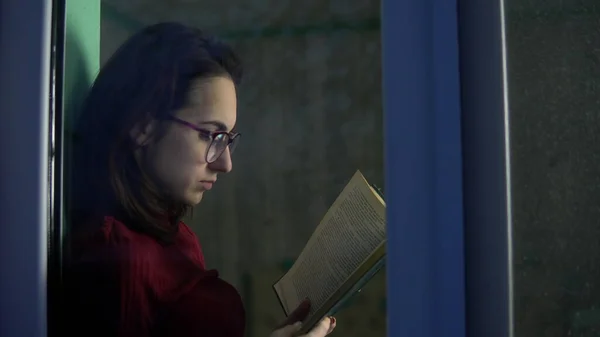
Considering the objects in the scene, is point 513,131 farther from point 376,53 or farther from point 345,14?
point 345,14

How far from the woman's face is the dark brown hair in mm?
14

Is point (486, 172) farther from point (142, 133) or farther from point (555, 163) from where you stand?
point (142, 133)

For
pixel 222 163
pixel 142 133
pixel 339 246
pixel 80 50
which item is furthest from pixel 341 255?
pixel 80 50

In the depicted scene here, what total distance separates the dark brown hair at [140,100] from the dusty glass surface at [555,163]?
548 mm

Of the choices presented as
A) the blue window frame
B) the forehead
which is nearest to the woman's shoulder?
the forehead

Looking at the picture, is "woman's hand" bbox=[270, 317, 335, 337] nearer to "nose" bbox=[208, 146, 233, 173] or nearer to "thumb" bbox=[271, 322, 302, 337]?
"thumb" bbox=[271, 322, 302, 337]

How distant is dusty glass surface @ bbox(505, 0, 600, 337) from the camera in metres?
0.71

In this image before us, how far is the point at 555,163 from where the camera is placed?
73cm

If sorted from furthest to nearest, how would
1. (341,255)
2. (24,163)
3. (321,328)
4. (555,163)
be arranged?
(321,328) → (341,255) → (24,163) → (555,163)

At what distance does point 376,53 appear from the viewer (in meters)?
0.93

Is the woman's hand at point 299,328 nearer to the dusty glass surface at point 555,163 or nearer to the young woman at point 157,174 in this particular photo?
the young woman at point 157,174

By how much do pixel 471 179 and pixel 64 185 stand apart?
0.56 m

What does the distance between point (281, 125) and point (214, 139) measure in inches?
5.2

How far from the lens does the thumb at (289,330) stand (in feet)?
3.54
